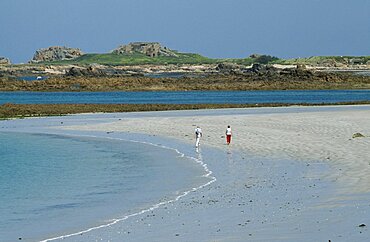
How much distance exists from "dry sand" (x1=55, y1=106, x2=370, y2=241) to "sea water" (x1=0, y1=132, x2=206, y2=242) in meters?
0.74

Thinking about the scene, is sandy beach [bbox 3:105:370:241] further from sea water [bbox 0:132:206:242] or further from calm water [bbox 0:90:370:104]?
calm water [bbox 0:90:370:104]

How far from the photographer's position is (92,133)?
29969 millimetres

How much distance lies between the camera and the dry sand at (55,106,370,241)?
33.3 ft

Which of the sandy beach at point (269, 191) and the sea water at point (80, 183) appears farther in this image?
the sea water at point (80, 183)

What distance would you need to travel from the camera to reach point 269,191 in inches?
543

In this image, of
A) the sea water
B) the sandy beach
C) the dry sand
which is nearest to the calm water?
the sandy beach

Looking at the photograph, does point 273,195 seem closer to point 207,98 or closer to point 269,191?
point 269,191

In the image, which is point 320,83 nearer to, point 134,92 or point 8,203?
point 134,92

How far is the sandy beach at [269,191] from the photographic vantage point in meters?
10.2

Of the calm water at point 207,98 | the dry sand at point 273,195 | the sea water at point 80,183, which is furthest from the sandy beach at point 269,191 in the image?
the calm water at point 207,98

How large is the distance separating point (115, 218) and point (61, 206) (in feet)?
5.88

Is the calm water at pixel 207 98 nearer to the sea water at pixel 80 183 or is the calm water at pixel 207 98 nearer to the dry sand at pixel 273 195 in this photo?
the dry sand at pixel 273 195

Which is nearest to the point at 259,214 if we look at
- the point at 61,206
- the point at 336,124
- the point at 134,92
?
the point at 61,206

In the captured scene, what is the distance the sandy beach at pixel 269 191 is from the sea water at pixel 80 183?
64 cm
